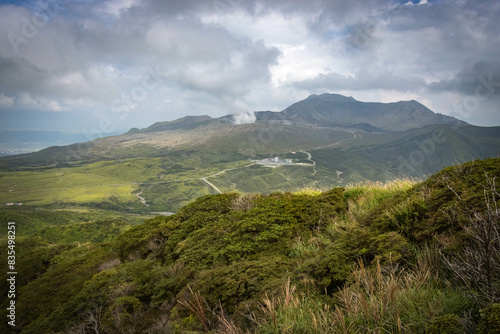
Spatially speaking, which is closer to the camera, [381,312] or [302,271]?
[381,312]

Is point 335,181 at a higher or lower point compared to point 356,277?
lower

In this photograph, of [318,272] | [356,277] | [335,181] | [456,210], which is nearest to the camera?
[356,277]

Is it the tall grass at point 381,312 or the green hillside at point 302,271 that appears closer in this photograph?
the tall grass at point 381,312

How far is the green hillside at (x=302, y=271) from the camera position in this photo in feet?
7.75

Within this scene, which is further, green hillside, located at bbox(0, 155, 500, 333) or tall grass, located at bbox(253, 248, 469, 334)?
green hillside, located at bbox(0, 155, 500, 333)

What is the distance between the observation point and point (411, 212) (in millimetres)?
4621

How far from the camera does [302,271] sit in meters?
4.02

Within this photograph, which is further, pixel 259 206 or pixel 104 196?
pixel 104 196

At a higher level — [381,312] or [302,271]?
[381,312]

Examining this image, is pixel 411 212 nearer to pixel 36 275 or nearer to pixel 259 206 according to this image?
pixel 259 206

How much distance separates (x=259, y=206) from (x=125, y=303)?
13.6 feet

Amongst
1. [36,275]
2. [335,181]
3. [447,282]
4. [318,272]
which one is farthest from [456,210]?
[335,181]

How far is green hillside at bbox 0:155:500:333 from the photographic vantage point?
2363 millimetres

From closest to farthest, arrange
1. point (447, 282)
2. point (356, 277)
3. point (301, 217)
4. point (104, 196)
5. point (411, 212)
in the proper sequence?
1. point (447, 282)
2. point (356, 277)
3. point (411, 212)
4. point (301, 217)
5. point (104, 196)
